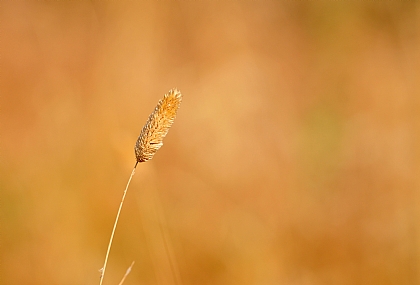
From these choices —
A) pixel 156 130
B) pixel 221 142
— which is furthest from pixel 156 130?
pixel 221 142

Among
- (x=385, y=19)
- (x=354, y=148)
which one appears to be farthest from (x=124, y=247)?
(x=385, y=19)

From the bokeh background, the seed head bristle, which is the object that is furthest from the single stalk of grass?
the bokeh background

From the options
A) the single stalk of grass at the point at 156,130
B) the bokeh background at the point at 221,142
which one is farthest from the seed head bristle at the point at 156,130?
the bokeh background at the point at 221,142

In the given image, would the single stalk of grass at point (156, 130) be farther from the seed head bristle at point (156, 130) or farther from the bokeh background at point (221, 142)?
the bokeh background at point (221, 142)

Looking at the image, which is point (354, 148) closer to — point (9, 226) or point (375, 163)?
point (375, 163)

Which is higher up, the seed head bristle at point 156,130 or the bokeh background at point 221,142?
the bokeh background at point 221,142

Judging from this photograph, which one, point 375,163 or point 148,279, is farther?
point 375,163
